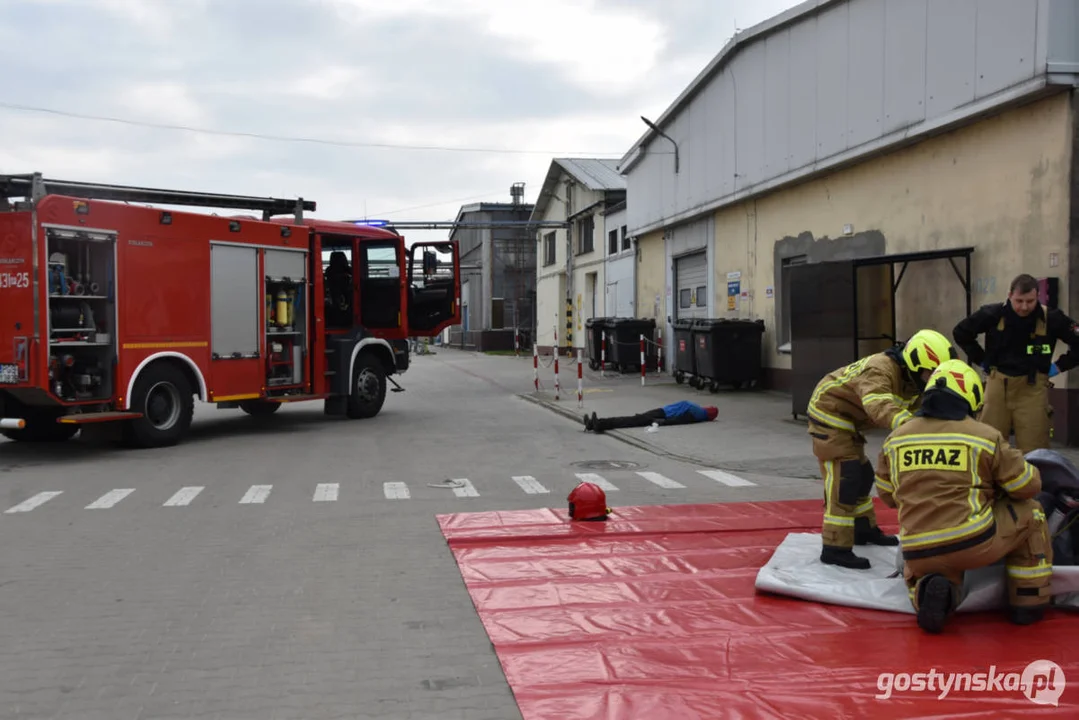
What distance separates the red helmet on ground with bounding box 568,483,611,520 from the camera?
7.97 m

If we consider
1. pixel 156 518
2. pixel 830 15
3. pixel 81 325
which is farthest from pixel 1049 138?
pixel 81 325

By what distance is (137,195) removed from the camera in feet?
44.5

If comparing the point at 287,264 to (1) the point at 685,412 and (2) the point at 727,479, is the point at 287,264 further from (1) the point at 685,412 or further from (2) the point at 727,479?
(2) the point at 727,479

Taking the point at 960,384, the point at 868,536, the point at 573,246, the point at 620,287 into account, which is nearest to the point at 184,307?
the point at 868,536

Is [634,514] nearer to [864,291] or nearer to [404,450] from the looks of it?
[404,450]

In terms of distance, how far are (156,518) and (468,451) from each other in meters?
4.85

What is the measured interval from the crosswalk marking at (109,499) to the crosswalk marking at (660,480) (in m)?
5.15

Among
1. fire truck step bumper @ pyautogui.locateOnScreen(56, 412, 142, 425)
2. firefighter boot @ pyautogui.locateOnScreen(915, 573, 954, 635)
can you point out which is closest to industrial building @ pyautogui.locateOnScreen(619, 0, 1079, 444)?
firefighter boot @ pyautogui.locateOnScreen(915, 573, 954, 635)

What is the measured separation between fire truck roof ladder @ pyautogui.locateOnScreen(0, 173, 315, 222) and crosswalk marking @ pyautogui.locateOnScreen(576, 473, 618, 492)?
6886 millimetres

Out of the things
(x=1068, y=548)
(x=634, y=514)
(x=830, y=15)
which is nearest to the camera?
(x=1068, y=548)

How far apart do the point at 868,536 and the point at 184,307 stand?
9.68m

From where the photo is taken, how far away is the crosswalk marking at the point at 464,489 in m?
9.35

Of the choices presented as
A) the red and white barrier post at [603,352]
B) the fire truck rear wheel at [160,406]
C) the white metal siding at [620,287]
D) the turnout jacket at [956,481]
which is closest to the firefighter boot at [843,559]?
the turnout jacket at [956,481]

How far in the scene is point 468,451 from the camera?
12562 millimetres
